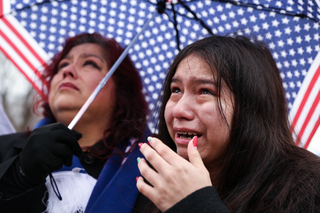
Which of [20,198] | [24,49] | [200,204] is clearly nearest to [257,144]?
[200,204]

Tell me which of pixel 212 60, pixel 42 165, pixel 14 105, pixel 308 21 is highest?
pixel 308 21

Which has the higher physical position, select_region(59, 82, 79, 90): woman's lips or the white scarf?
select_region(59, 82, 79, 90): woman's lips

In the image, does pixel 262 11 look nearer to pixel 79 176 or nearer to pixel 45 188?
pixel 79 176

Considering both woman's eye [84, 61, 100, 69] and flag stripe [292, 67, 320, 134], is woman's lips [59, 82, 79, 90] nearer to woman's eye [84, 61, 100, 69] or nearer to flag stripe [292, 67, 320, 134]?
woman's eye [84, 61, 100, 69]

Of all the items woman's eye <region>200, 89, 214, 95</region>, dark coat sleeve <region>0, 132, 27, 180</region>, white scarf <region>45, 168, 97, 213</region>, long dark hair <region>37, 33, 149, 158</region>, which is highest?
woman's eye <region>200, 89, 214, 95</region>

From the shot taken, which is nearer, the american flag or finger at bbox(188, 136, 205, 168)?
finger at bbox(188, 136, 205, 168)

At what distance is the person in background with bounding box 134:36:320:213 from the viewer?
1.25 m

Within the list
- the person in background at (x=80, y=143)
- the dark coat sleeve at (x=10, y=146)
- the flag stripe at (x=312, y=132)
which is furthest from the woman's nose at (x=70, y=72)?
the flag stripe at (x=312, y=132)

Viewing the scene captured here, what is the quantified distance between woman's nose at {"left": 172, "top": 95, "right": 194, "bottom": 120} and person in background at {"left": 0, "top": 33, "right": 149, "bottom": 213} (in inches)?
29.5

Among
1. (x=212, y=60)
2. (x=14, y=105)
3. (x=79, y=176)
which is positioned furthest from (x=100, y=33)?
(x=14, y=105)

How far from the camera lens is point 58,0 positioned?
2721mm

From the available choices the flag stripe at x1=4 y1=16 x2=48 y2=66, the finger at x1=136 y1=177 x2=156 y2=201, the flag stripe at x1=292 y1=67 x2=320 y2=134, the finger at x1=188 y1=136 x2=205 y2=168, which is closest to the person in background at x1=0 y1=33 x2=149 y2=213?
the flag stripe at x1=4 y1=16 x2=48 y2=66

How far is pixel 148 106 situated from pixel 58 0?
4.09 feet

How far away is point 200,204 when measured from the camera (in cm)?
108
